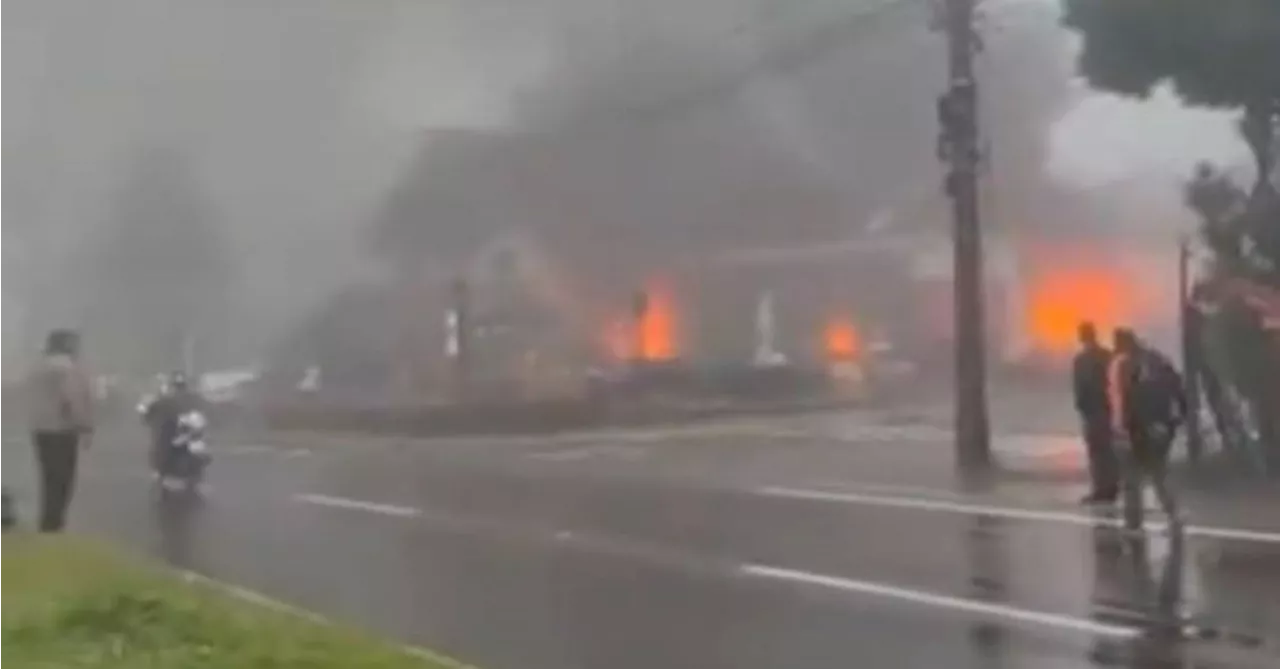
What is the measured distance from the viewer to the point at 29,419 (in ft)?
39.4

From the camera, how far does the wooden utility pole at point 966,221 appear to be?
15.7 meters

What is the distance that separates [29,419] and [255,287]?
493 inches

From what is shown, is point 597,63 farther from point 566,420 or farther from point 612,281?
point 566,420

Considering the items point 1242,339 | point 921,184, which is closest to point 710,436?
point 921,184

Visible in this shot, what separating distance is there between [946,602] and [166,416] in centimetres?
995

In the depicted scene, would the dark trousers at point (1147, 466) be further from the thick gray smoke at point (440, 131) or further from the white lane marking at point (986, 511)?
the thick gray smoke at point (440, 131)

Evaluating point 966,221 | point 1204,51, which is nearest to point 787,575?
point 966,221

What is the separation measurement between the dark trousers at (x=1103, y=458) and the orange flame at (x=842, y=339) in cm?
1073

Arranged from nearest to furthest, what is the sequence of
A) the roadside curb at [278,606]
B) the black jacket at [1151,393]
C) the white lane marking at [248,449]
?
the roadside curb at [278,606]
the black jacket at [1151,393]
the white lane marking at [248,449]

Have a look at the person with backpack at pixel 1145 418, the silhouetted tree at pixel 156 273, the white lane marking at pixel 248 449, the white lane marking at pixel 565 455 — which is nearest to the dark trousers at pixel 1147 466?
the person with backpack at pixel 1145 418

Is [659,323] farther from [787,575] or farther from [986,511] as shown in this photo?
[787,575]

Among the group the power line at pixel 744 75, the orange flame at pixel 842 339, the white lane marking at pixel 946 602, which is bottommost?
the white lane marking at pixel 946 602

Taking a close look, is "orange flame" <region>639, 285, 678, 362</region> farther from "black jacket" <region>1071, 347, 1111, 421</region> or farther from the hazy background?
"black jacket" <region>1071, 347, 1111, 421</region>

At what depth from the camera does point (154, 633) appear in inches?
256
